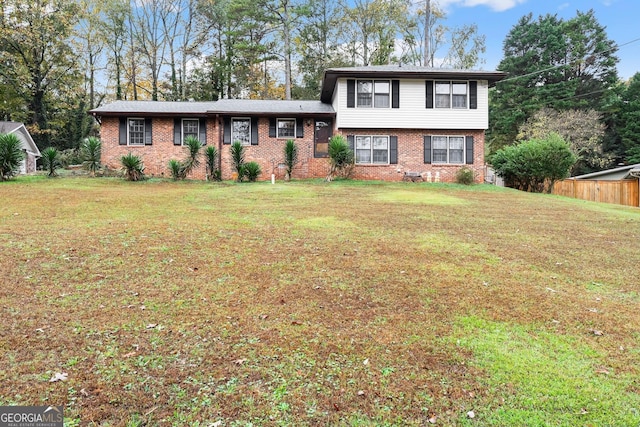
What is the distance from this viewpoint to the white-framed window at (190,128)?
1869 cm

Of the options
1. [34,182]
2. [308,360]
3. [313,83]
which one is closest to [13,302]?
[308,360]

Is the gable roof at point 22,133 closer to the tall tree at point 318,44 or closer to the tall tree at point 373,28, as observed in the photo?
the tall tree at point 318,44

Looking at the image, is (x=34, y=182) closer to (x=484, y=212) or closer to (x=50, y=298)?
(x=50, y=298)

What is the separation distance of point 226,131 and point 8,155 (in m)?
8.14

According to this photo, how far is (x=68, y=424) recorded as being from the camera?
2.18 metres

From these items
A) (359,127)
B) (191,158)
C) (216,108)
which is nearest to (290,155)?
(359,127)

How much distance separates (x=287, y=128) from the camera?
18906mm

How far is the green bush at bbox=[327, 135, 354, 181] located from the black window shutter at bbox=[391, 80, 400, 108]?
9.48 feet

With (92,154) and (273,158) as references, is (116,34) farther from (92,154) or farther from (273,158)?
(273,158)

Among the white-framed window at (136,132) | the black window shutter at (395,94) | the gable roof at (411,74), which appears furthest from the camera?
the white-framed window at (136,132)

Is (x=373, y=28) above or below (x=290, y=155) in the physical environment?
above

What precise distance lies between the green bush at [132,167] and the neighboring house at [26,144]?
12.9m

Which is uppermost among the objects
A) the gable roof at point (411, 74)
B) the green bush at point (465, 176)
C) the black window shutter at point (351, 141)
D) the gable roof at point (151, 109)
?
the gable roof at point (411, 74)

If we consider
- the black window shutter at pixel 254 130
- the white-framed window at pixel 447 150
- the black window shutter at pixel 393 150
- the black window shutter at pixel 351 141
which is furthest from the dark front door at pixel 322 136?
the white-framed window at pixel 447 150
